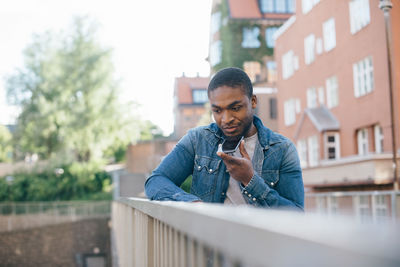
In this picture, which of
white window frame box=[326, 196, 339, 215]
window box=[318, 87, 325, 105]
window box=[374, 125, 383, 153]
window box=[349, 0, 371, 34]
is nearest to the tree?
window box=[318, 87, 325, 105]

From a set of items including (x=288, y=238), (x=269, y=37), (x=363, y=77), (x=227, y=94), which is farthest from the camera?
(x=269, y=37)

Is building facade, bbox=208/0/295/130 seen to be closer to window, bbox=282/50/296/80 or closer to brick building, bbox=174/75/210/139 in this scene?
window, bbox=282/50/296/80

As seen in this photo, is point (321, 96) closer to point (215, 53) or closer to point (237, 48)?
point (237, 48)

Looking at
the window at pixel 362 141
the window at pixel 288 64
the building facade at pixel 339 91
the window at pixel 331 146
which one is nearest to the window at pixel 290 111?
the building facade at pixel 339 91

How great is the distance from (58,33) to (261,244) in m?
44.8

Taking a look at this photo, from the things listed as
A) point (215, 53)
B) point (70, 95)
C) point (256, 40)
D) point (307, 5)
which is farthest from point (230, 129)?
point (70, 95)

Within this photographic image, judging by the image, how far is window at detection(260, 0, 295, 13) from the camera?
132ft

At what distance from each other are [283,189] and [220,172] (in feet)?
1.10

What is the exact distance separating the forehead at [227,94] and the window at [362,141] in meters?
19.8

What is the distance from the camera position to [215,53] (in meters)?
41.7

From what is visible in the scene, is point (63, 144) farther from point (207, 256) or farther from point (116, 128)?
point (207, 256)

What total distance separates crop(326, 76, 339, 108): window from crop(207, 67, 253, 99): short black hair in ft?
70.6

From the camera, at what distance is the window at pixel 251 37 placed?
1542 inches

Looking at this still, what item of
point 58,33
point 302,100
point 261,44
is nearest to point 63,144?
point 58,33
